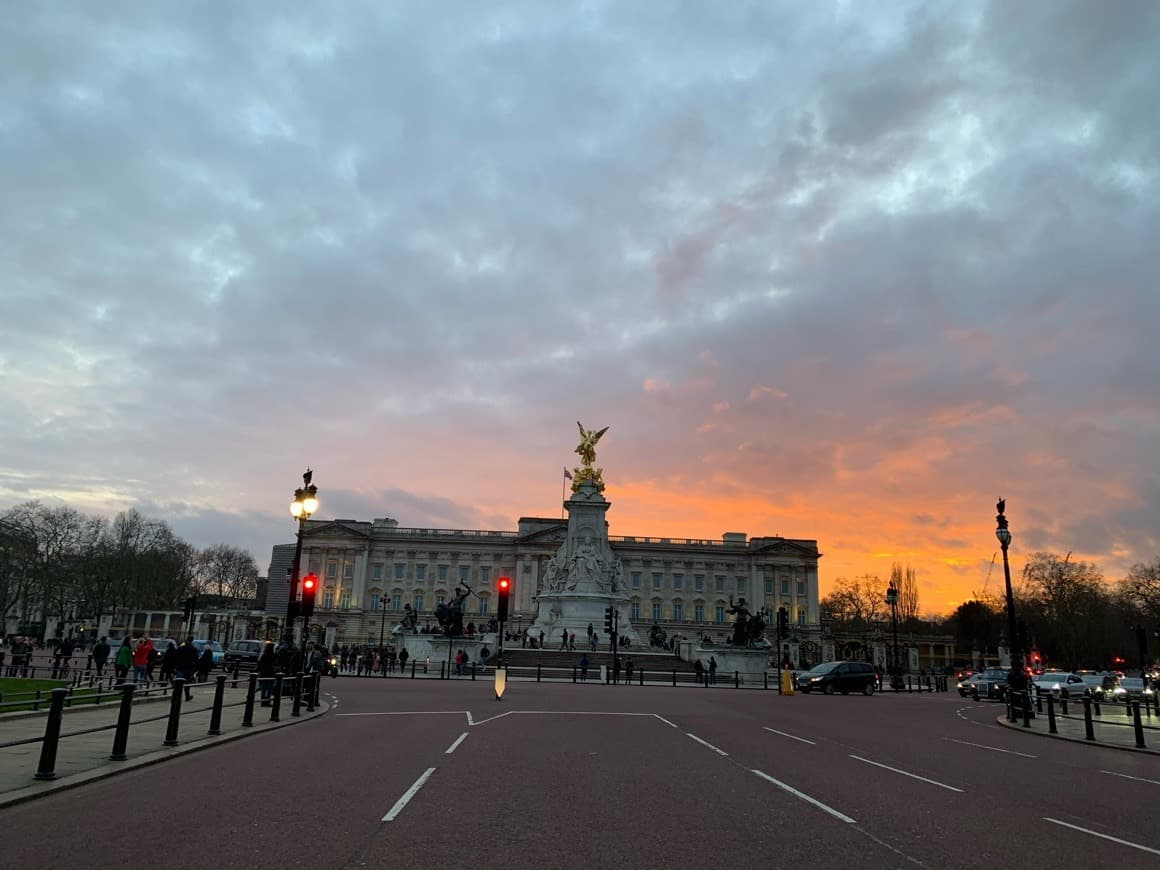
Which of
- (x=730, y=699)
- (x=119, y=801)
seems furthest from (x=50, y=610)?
(x=119, y=801)

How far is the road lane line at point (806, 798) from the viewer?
940 cm

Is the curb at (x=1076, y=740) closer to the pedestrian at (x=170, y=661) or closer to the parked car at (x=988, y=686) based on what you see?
the parked car at (x=988, y=686)

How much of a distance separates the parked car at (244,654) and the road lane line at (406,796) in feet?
113

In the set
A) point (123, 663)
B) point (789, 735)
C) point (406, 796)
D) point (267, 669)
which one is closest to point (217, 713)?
point (406, 796)

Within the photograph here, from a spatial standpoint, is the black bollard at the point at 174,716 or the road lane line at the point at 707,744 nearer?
the black bollard at the point at 174,716

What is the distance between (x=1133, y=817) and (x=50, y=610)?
467 feet

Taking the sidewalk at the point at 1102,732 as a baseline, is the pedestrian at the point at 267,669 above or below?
above

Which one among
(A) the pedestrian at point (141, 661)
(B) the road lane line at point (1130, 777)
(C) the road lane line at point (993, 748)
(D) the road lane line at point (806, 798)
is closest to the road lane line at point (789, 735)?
(C) the road lane line at point (993, 748)

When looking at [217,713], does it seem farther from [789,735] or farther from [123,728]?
[789,735]

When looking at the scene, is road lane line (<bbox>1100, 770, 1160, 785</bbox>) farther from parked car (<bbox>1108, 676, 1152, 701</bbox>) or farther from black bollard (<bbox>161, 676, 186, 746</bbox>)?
parked car (<bbox>1108, 676, 1152, 701</bbox>)

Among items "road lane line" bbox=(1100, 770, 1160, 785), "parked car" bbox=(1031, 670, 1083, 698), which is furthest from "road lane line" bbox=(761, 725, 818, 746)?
"parked car" bbox=(1031, 670, 1083, 698)

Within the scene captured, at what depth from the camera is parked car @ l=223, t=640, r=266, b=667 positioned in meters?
43.4

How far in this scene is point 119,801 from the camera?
970 cm

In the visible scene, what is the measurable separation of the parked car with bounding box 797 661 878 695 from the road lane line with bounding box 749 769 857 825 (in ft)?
116
